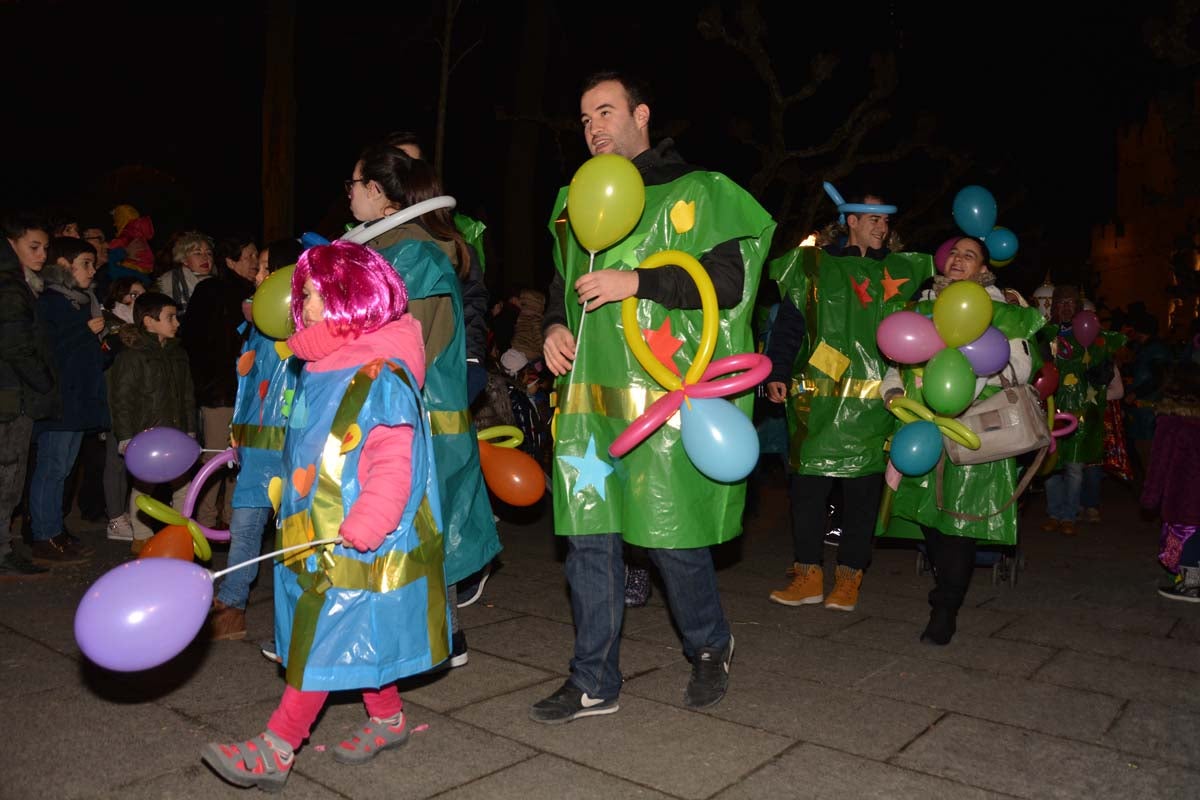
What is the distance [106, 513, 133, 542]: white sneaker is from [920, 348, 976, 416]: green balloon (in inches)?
198

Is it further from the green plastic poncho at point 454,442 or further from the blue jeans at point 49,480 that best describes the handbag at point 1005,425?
the blue jeans at point 49,480

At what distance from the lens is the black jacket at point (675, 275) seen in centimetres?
341

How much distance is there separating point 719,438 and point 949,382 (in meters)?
1.60

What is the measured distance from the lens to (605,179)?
3305 mm

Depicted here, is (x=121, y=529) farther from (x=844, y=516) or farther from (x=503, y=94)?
(x=503, y=94)

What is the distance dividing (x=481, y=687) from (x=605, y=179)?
1.94 m

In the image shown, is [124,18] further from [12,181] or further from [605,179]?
[605,179]

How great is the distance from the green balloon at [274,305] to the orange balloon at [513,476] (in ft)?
3.21

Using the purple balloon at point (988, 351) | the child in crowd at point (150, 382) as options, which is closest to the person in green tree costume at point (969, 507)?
the purple balloon at point (988, 351)

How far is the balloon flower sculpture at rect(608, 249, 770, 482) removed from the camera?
331cm

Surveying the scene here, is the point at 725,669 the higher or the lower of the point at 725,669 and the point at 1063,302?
the lower

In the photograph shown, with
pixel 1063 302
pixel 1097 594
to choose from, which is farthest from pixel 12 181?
pixel 1097 594

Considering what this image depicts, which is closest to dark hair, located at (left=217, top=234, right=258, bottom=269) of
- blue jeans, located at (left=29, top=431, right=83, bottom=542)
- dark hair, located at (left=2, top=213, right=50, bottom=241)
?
dark hair, located at (left=2, top=213, right=50, bottom=241)

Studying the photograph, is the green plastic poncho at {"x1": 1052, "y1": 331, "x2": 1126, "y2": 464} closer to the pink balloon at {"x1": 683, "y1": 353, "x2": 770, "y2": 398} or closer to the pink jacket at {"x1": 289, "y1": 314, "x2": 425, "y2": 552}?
the pink balloon at {"x1": 683, "y1": 353, "x2": 770, "y2": 398}
